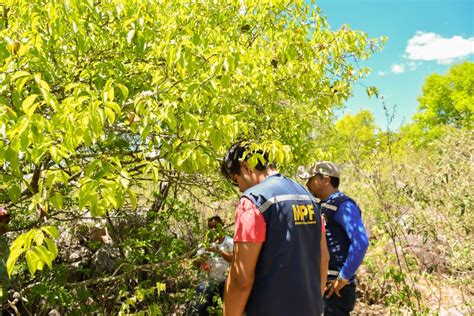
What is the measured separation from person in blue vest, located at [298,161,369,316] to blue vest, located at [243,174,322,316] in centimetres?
102

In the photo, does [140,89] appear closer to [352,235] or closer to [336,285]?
[352,235]

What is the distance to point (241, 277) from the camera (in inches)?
80.7

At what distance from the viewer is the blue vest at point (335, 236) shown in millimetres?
3248

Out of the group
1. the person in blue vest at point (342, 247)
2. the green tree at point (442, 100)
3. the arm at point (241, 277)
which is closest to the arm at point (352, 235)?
the person in blue vest at point (342, 247)

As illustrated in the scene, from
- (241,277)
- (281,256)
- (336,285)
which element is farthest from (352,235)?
(241,277)

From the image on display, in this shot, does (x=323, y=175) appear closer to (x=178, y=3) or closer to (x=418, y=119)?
(x=178, y=3)

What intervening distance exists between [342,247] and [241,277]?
1458 millimetres

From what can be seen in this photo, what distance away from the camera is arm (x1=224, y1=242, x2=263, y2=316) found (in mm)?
2025

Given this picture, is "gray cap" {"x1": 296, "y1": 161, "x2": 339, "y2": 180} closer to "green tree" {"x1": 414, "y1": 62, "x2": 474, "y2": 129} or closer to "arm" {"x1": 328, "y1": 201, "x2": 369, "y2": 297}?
"arm" {"x1": 328, "y1": 201, "x2": 369, "y2": 297}

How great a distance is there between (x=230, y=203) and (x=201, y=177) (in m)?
3.40

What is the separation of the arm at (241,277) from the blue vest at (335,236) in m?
1.37

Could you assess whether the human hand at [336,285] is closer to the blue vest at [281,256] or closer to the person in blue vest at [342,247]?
the person in blue vest at [342,247]

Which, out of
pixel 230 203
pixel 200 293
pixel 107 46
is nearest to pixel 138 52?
pixel 107 46

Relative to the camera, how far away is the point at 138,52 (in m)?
2.90
